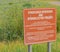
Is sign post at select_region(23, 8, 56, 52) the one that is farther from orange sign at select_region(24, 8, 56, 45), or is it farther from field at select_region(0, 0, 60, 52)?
field at select_region(0, 0, 60, 52)

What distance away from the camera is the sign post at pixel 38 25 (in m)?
4.34

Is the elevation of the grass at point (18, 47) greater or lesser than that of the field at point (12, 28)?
lesser

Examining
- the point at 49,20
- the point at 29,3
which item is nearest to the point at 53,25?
the point at 49,20

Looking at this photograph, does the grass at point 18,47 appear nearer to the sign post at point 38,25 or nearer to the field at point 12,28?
the field at point 12,28

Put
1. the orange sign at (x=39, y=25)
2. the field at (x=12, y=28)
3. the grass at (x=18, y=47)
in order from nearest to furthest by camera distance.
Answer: the orange sign at (x=39, y=25)
the grass at (x=18, y=47)
the field at (x=12, y=28)

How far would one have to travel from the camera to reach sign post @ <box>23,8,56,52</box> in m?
4.34

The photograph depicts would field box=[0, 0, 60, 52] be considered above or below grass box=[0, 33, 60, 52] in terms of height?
above

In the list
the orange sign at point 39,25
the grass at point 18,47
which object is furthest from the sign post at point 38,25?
the grass at point 18,47

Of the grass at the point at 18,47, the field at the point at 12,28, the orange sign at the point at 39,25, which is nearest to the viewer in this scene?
the orange sign at the point at 39,25

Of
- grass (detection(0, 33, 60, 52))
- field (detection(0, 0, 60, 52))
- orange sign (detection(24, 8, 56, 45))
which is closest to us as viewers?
orange sign (detection(24, 8, 56, 45))

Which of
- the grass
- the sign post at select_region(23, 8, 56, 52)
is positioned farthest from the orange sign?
the grass

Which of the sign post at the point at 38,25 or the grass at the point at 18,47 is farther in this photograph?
the grass at the point at 18,47

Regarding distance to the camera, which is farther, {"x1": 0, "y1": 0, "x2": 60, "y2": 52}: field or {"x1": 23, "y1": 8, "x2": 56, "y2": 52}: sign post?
{"x1": 0, "y1": 0, "x2": 60, "y2": 52}: field

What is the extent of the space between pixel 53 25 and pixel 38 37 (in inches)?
14.9
